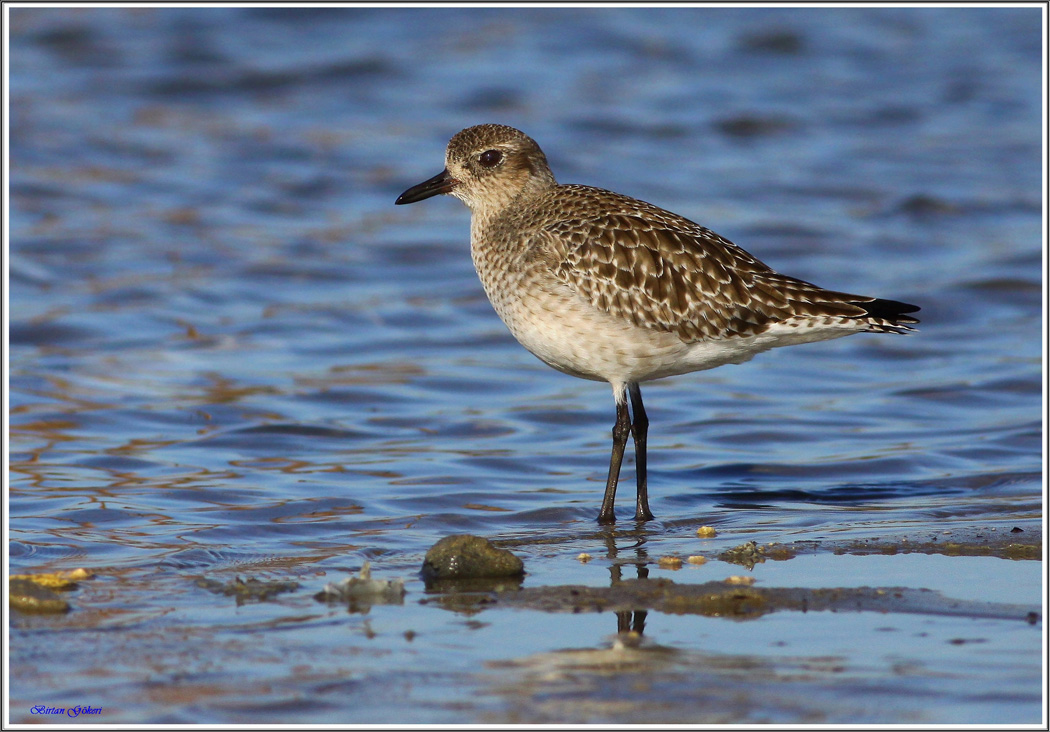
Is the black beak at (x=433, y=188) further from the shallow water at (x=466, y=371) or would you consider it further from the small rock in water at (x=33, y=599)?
the small rock in water at (x=33, y=599)

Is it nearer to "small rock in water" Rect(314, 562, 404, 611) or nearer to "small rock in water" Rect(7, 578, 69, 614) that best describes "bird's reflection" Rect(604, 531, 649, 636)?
"small rock in water" Rect(314, 562, 404, 611)

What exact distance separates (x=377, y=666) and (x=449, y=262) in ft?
34.7

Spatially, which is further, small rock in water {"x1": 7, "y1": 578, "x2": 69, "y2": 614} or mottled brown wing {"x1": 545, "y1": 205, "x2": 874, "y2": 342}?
mottled brown wing {"x1": 545, "y1": 205, "x2": 874, "y2": 342}

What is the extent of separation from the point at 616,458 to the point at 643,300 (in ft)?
3.35

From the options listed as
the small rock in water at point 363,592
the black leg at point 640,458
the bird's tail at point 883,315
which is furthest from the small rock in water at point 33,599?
the bird's tail at point 883,315

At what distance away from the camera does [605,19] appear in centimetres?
2534

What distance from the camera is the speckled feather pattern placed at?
8133 millimetres

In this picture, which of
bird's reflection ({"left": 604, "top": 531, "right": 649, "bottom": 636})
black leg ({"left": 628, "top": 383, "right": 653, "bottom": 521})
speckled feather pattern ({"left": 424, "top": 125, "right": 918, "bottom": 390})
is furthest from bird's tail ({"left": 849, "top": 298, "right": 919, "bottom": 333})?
bird's reflection ({"left": 604, "top": 531, "right": 649, "bottom": 636})

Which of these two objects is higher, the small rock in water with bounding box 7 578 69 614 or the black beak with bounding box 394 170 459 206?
the black beak with bounding box 394 170 459 206

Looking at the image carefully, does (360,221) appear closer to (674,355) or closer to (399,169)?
(399,169)

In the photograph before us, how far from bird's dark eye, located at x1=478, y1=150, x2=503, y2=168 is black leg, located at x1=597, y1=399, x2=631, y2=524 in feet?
6.16

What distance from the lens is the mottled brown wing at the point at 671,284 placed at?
8156mm

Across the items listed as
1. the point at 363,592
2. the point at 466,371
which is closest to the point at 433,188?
the point at 466,371

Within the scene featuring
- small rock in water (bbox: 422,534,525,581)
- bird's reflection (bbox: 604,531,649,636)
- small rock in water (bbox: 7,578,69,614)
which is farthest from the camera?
small rock in water (bbox: 422,534,525,581)
